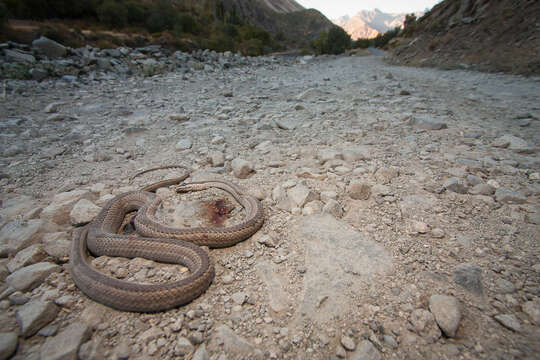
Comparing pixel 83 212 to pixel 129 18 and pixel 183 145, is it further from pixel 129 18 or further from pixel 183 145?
pixel 129 18

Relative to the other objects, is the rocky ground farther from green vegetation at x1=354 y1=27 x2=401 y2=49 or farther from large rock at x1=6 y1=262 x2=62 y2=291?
green vegetation at x1=354 y1=27 x2=401 y2=49

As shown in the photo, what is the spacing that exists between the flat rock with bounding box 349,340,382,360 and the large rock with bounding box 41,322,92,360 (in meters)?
1.98

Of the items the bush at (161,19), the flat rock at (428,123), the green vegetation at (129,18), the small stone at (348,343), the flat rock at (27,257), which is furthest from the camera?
the bush at (161,19)

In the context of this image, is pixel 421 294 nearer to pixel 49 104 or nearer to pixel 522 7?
pixel 49 104

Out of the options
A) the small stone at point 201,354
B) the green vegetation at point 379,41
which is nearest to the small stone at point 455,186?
the small stone at point 201,354

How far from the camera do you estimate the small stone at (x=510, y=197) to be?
101 inches

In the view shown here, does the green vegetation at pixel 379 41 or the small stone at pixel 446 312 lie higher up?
the green vegetation at pixel 379 41

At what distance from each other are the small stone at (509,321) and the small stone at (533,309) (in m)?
0.10

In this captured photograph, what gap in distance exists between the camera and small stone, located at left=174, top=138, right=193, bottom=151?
4926 mm

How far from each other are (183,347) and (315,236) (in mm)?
1578

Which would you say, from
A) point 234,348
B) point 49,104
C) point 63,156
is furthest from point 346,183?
point 49,104

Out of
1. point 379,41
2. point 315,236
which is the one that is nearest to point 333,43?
point 379,41

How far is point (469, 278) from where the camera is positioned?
74.3 inches

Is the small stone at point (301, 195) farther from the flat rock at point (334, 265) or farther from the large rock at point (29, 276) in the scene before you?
the large rock at point (29, 276)
